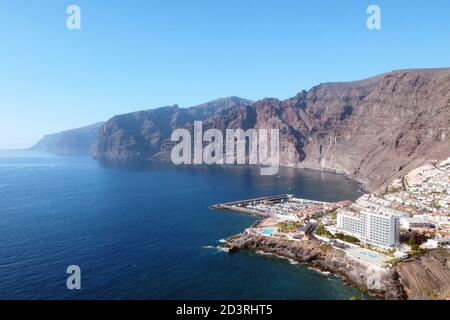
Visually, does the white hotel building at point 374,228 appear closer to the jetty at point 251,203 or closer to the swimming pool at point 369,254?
the swimming pool at point 369,254

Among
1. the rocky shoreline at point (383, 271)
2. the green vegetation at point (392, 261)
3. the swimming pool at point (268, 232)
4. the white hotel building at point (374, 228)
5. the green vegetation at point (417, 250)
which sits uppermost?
the white hotel building at point (374, 228)

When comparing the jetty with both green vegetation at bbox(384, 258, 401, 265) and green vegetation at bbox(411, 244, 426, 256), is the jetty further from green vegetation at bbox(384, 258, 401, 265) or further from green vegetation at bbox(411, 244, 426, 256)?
green vegetation at bbox(384, 258, 401, 265)

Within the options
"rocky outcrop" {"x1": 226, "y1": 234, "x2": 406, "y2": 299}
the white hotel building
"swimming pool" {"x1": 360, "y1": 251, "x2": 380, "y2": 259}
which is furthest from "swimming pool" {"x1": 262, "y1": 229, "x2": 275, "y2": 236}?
"swimming pool" {"x1": 360, "y1": 251, "x2": 380, "y2": 259}

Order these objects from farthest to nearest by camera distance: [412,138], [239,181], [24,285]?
1. [239,181]
2. [412,138]
3. [24,285]

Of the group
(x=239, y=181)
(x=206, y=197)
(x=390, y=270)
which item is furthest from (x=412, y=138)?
(x=390, y=270)

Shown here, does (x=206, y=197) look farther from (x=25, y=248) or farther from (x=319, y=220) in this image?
(x=25, y=248)

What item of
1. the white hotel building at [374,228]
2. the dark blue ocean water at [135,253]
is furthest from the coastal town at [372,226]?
the dark blue ocean water at [135,253]

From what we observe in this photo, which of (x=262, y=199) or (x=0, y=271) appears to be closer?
(x=0, y=271)
